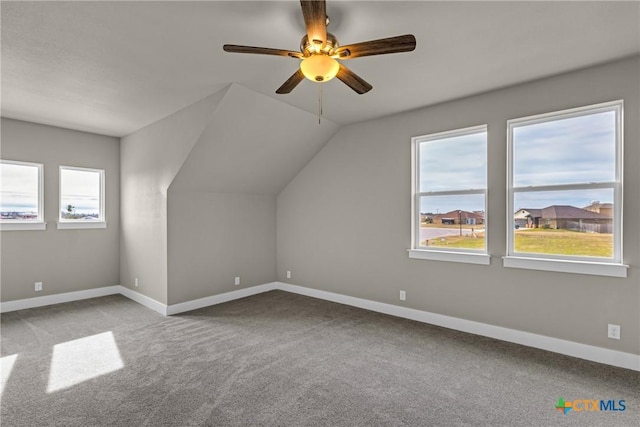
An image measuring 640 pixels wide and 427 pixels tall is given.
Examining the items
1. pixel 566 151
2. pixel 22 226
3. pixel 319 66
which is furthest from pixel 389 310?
pixel 22 226

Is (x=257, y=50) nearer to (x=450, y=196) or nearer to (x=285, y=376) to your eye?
(x=285, y=376)

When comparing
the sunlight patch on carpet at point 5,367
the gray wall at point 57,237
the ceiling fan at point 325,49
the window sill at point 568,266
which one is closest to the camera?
A: the ceiling fan at point 325,49

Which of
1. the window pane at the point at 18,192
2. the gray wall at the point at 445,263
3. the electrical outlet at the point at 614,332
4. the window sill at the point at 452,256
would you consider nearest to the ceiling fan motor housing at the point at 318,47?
the gray wall at the point at 445,263

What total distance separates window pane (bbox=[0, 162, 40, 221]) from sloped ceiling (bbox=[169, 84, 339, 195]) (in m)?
2.21

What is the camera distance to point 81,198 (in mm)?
4969

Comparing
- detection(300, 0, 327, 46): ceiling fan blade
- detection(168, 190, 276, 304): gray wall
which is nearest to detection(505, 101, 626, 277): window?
detection(300, 0, 327, 46): ceiling fan blade

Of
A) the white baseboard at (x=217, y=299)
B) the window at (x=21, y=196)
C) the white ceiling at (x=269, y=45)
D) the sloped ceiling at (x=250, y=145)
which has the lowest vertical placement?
the white baseboard at (x=217, y=299)

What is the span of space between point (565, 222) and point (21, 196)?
6.77m

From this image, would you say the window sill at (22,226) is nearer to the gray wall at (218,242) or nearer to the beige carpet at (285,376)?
the beige carpet at (285,376)

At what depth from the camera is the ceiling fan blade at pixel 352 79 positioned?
225 centimetres

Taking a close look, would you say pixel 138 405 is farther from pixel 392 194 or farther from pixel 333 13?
pixel 392 194

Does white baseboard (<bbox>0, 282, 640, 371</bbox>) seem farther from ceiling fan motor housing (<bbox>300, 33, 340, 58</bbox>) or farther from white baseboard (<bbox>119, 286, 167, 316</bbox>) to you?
ceiling fan motor housing (<bbox>300, 33, 340, 58</bbox>)

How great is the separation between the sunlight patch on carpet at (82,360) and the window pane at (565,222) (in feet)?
13.5

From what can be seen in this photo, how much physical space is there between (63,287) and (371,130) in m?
5.15
